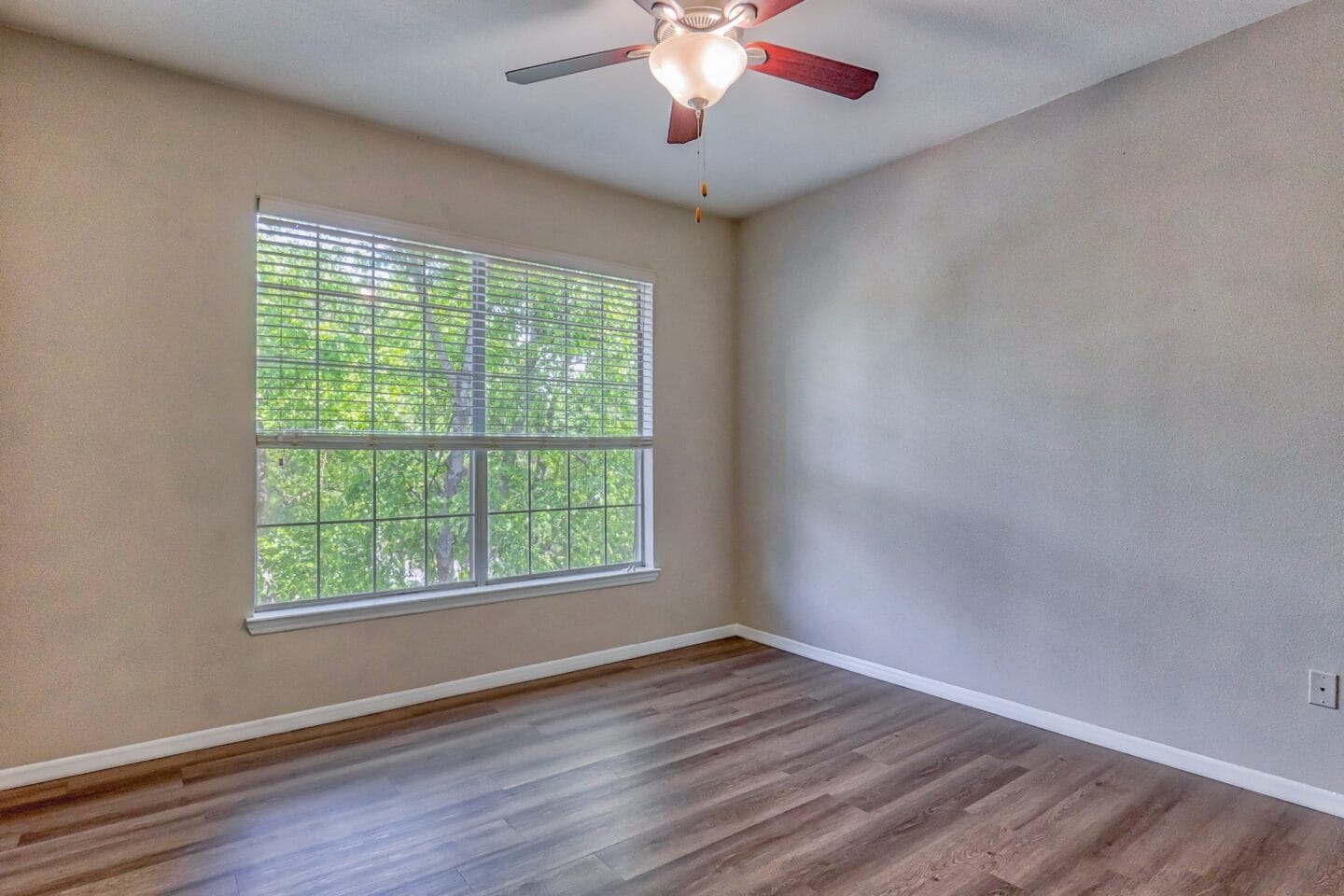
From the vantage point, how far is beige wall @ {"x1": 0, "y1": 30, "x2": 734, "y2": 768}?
8.29 ft

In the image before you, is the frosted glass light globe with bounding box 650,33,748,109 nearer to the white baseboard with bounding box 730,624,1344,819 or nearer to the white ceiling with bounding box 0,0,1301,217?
the white ceiling with bounding box 0,0,1301,217

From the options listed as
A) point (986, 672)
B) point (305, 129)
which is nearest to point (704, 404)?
point (986, 672)

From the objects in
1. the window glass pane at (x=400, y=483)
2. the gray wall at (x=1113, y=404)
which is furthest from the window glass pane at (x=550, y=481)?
the gray wall at (x=1113, y=404)

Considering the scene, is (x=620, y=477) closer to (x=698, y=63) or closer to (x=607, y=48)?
(x=607, y=48)

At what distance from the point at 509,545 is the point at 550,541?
0.25m

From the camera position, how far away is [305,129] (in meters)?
3.08

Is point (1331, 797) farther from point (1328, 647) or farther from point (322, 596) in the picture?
point (322, 596)

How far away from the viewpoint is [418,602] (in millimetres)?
3332

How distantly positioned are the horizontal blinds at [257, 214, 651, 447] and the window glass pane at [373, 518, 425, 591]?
1.35 feet

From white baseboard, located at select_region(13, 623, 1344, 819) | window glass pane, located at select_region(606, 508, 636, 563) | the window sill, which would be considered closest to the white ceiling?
window glass pane, located at select_region(606, 508, 636, 563)

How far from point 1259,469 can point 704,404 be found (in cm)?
282

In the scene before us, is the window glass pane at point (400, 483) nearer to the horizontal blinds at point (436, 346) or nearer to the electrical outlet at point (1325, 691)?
the horizontal blinds at point (436, 346)

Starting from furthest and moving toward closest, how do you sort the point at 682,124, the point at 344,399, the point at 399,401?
the point at 399,401, the point at 344,399, the point at 682,124

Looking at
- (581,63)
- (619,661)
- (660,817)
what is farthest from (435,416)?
(660,817)
